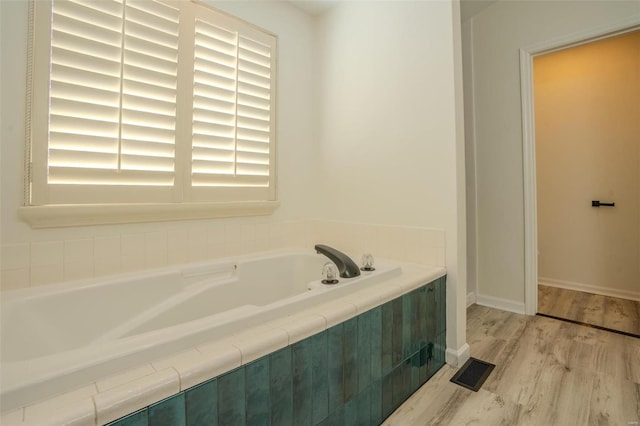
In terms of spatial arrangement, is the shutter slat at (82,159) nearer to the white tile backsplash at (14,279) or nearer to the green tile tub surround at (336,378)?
the white tile backsplash at (14,279)

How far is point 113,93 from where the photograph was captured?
1493mm

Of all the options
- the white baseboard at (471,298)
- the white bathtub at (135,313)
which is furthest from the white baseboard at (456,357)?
the white baseboard at (471,298)

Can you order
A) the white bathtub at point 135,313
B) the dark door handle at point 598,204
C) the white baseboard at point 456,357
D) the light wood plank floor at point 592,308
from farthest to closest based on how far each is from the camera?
1. the dark door handle at point 598,204
2. the light wood plank floor at point 592,308
3. the white baseboard at point 456,357
4. the white bathtub at point 135,313

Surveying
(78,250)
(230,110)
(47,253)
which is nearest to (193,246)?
(78,250)

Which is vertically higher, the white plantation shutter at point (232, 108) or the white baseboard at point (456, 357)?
the white plantation shutter at point (232, 108)

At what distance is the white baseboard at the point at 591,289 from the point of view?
9.08ft

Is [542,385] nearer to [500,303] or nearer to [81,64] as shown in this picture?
[500,303]

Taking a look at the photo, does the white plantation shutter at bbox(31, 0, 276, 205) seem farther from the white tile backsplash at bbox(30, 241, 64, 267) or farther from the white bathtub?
the white bathtub

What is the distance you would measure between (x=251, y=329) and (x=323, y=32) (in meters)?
2.31

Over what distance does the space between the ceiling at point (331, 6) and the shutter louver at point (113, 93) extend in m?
1.03

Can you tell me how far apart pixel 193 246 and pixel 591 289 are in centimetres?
355

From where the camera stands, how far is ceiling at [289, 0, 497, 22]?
7.55ft

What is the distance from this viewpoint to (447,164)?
1.76m

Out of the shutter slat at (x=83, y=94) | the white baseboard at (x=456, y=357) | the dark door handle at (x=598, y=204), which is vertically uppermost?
the shutter slat at (x=83, y=94)
